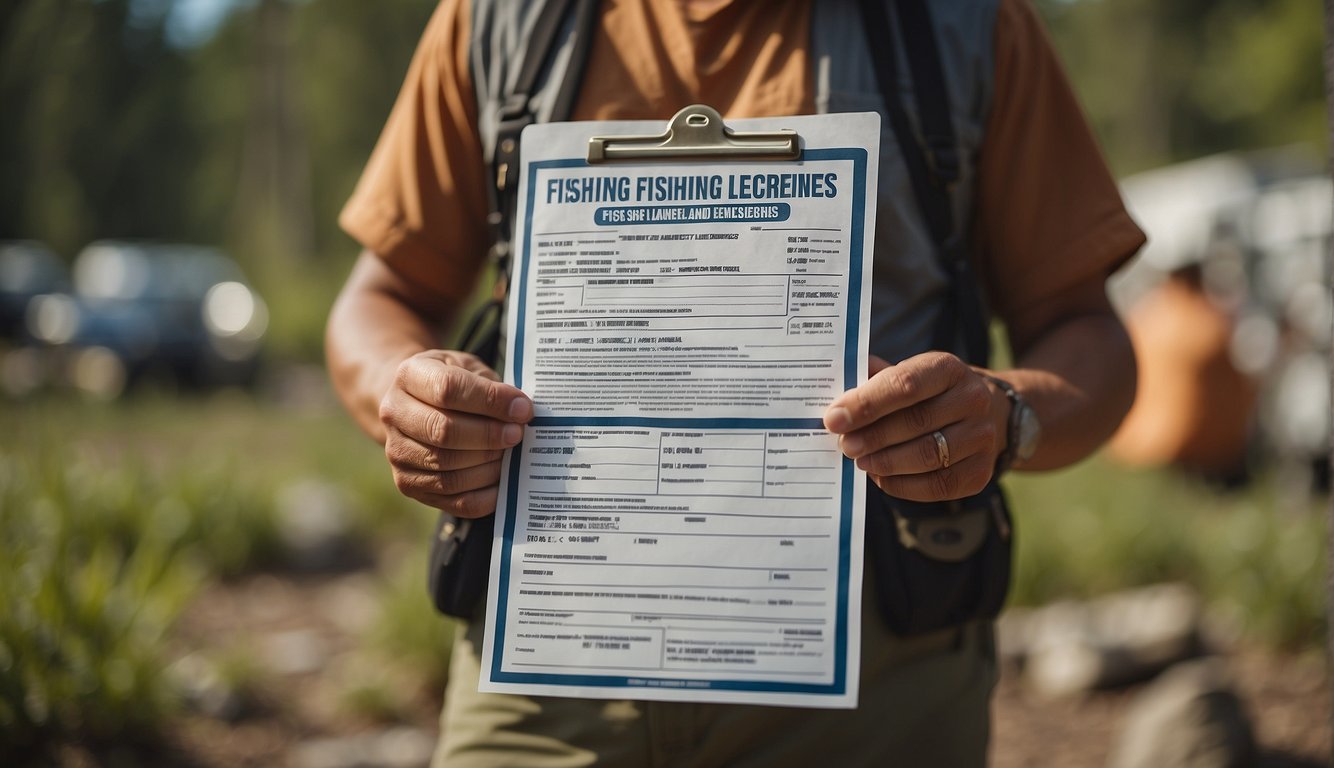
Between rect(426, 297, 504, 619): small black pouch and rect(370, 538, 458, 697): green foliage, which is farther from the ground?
rect(426, 297, 504, 619): small black pouch

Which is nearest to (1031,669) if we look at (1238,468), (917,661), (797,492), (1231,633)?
(1231,633)

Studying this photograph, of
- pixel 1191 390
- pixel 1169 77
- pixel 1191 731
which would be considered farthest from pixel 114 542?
pixel 1169 77

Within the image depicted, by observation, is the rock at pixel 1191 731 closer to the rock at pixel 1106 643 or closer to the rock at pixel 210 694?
the rock at pixel 1106 643

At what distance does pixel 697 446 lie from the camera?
1180mm

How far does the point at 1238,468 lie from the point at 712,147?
7643 millimetres

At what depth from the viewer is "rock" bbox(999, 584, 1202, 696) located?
380cm

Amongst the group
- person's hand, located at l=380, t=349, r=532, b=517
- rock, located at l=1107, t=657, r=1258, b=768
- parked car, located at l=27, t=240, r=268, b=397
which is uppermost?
parked car, located at l=27, t=240, r=268, b=397

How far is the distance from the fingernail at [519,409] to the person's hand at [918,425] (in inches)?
13.1

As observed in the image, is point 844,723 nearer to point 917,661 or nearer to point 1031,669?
point 917,661

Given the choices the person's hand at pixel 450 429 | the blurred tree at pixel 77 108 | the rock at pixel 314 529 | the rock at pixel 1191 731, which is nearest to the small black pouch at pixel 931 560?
the person's hand at pixel 450 429

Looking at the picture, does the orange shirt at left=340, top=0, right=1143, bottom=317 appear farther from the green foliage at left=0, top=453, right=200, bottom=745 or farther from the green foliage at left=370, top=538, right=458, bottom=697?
the green foliage at left=370, top=538, right=458, bottom=697

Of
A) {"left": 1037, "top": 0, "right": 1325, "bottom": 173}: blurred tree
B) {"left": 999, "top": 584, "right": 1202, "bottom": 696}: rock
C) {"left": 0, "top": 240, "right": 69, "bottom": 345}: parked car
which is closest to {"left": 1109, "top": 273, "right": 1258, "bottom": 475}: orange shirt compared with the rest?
{"left": 999, "top": 584, "right": 1202, "bottom": 696}: rock

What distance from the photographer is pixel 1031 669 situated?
13.1 ft

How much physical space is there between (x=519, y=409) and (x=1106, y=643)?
3317mm
